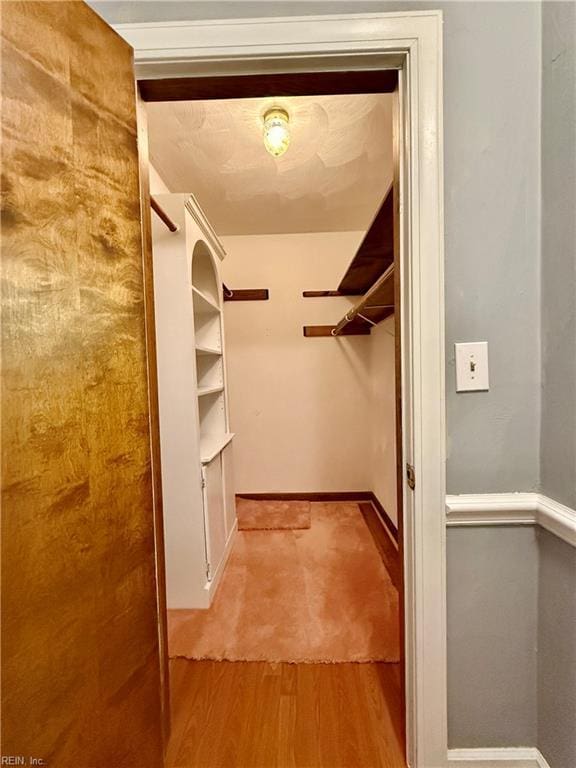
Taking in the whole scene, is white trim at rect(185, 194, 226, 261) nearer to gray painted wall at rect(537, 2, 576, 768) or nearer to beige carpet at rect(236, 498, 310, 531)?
gray painted wall at rect(537, 2, 576, 768)

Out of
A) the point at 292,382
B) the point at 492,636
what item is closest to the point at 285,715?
the point at 492,636

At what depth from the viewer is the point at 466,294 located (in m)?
0.86

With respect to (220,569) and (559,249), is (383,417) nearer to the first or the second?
(220,569)

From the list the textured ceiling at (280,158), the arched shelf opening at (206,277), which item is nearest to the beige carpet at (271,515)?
the arched shelf opening at (206,277)

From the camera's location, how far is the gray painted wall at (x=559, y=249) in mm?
749

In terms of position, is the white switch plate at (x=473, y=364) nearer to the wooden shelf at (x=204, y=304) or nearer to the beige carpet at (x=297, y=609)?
the beige carpet at (x=297, y=609)

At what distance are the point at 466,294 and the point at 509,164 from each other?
0.37 meters

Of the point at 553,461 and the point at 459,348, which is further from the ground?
the point at 459,348

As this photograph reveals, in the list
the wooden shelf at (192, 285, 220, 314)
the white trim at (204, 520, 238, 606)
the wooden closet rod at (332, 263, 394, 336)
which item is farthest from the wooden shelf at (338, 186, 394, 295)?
the white trim at (204, 520, 238, 606)

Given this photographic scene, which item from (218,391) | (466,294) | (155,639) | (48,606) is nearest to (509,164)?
(466,294)

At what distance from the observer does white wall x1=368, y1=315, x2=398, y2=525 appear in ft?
7.32

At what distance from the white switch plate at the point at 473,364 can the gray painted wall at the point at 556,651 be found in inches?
18.6

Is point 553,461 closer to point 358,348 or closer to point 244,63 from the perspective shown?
point 244,63

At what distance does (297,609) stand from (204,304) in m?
1.93
